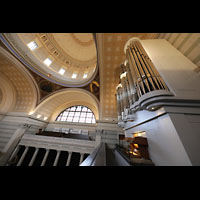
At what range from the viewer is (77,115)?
954 cm

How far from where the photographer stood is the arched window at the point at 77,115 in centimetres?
912

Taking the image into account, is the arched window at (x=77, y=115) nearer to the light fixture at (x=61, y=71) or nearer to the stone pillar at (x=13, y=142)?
the stone pillar at (x=13, y=142)

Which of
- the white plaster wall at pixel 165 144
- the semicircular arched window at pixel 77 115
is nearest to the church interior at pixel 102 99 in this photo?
the white plaster wall at pixel 165 144

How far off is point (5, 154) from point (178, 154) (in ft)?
32.3

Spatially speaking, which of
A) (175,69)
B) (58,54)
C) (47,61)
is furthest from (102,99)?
(58,54)

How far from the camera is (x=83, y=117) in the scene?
9.33m

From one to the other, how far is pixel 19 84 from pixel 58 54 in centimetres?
488

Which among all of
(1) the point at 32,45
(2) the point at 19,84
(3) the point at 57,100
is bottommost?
(3) the point at 57,100

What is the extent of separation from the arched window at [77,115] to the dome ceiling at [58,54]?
3705 mm

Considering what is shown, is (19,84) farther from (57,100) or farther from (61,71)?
(61,71)

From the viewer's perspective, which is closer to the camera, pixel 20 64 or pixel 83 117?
pixel 20 64

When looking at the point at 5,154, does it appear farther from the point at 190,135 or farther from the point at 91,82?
the point at 190,135
